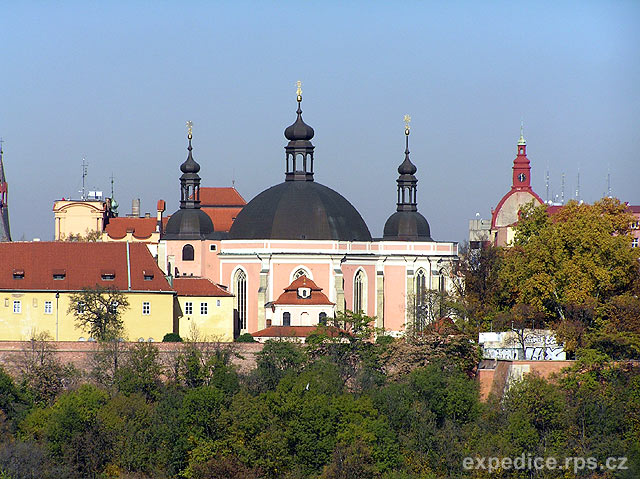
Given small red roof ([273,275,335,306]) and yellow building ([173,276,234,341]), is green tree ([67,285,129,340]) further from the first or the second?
small red roof ([273,275,335,306])

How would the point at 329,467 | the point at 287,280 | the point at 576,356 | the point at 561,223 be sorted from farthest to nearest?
1. the point at 287,280
2. the point at 561,223
3. the point at 576,356
4. the point at 329,467

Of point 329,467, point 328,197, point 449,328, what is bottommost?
point 329,467

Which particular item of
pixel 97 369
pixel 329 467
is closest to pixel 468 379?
pixel 329 467

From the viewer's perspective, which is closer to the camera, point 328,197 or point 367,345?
point 367,345

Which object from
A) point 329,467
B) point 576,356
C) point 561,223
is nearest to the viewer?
point 329,467

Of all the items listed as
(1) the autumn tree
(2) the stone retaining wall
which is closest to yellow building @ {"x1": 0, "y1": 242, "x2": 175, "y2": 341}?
(2) the stone retaining wall

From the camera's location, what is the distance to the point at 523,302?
7519cm

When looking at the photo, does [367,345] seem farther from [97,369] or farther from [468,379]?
[97,369]

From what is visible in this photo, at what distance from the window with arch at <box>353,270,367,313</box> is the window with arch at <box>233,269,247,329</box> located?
5848 mm

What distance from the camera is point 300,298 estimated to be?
8800 centimetres

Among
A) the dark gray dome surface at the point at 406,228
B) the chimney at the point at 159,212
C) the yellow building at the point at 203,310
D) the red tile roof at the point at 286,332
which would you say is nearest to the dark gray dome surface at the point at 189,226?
the dark gray dome surface at the point at 406,228

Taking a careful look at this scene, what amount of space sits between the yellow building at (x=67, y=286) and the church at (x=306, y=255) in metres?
5.40

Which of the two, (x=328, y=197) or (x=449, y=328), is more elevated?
(x=328, y=197)

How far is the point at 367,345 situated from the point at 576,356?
11441 millimetres
